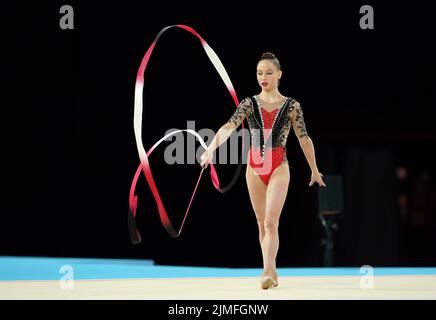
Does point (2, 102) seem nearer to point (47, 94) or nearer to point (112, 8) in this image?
point (47, 94)

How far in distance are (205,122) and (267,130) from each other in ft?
11.1

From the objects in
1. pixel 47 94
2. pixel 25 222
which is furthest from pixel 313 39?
pixel 25 222

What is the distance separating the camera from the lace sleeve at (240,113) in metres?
5.23

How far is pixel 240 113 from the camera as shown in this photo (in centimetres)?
525

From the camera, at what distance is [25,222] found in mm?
9812

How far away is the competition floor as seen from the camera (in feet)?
15.4

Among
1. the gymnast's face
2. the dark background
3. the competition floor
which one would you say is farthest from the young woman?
the dark background

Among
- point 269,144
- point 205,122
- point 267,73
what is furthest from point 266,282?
point 205,122

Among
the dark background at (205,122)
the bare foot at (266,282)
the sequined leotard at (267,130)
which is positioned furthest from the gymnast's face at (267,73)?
the dark background at (205,122)

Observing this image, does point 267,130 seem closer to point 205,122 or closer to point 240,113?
point 240,113

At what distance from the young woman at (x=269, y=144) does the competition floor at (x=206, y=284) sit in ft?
1.15

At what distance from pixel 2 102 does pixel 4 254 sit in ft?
6.19

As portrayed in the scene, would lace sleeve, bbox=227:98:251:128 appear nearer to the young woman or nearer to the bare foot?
the young woman

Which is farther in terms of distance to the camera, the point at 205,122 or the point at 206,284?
the point at 205,122
